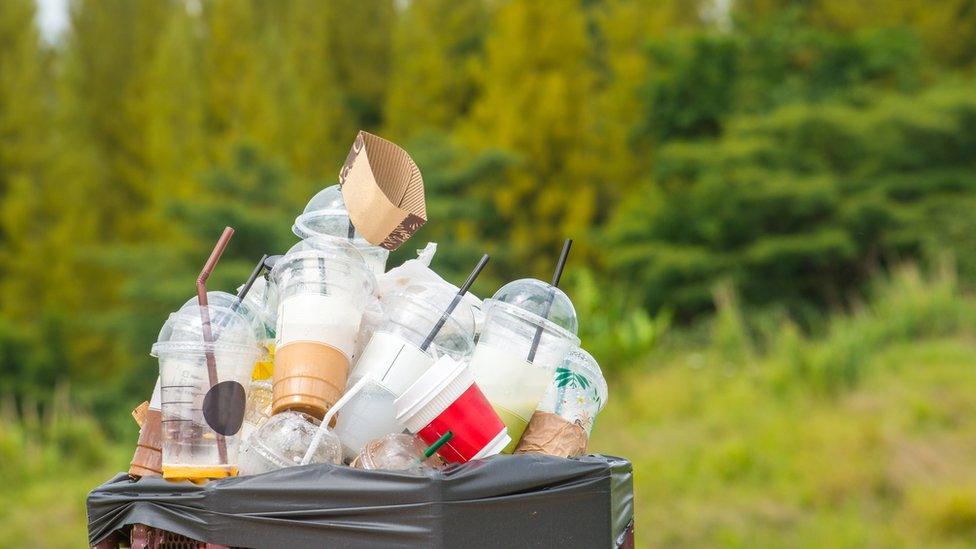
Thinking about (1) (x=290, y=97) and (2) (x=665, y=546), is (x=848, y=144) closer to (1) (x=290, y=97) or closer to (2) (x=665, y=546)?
(1) (x=290, y=97)

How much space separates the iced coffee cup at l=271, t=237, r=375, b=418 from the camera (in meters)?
1.81

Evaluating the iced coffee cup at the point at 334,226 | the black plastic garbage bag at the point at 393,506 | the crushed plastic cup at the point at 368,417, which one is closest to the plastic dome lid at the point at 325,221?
the iced coffee cup at the point at 334,226

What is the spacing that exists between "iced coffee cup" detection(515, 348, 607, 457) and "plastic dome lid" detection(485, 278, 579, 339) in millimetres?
68

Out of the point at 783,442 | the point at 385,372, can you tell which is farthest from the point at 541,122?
the point at 385,372

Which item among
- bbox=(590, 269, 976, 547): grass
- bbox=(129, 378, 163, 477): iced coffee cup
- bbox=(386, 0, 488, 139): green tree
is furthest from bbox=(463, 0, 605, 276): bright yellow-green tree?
bbox=(129, 378, 163, 477): iced coffee cup

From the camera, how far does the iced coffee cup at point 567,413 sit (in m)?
1.95

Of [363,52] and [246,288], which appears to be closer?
[246,288]

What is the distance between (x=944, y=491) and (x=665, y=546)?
1860 mm

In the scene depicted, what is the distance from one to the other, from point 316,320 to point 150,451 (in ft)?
1.31

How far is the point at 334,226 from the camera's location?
212 centimetres

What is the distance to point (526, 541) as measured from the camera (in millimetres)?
1738

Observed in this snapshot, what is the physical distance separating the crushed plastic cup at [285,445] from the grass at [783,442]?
216 inches

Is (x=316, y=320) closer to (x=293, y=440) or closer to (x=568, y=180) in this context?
(x=293, y=440)

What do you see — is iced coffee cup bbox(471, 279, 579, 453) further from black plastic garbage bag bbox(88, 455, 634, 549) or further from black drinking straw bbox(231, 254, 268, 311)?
black drinking straw bbox(231, 254, 268, 311)
